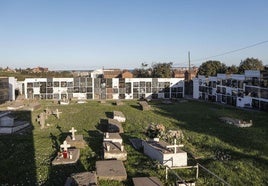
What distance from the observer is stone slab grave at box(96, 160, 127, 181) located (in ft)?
39.5

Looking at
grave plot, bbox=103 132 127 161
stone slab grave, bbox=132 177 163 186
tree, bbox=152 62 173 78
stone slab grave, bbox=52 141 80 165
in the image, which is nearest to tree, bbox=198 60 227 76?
tree, bbox=152 62 173 78

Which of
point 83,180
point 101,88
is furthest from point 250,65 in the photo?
point 83,180

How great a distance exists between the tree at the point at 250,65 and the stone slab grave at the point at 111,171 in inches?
2055

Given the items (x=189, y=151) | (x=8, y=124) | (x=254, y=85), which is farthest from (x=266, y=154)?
(x=254, y=85)

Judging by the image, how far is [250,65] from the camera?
63.4 meters

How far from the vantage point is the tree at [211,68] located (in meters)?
65.4

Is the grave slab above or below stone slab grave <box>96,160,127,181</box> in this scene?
below

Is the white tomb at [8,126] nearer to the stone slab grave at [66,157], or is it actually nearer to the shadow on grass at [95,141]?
the shadow on grass at [95,141]

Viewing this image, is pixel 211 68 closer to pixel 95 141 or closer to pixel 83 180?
pixel 95 141

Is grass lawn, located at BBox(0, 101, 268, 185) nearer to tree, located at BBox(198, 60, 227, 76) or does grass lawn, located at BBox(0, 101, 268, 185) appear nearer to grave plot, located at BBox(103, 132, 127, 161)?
grave plot, located at BBox(103, 132, 127, 161)

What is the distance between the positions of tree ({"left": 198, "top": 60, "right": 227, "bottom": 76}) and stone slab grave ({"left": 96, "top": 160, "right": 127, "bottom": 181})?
54.7 metres

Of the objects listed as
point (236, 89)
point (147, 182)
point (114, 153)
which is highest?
point (236, 89)

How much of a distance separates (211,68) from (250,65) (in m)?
7.75

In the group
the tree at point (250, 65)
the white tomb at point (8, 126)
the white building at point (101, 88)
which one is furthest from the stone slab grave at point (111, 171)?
the tree at point (250, 65)
